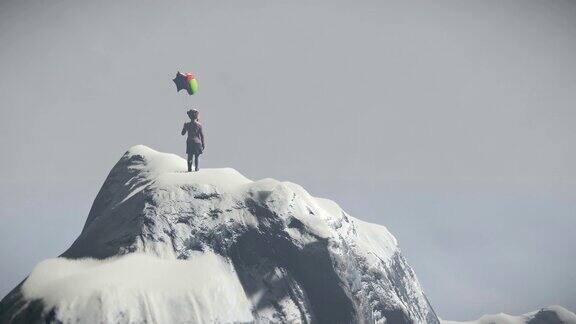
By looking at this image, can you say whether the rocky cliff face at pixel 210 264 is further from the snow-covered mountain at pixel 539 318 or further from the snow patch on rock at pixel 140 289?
the snow-covered mountain at pixel 539 318

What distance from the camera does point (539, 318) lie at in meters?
110

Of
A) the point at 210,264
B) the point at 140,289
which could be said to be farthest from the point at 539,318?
the point at 140,289

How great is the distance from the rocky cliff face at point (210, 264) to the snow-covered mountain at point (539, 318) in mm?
52945

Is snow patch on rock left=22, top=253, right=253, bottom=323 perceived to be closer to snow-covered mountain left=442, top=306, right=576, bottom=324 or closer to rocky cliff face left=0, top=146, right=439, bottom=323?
rocky cliff face left=0, top=146, right=439, bottom=323

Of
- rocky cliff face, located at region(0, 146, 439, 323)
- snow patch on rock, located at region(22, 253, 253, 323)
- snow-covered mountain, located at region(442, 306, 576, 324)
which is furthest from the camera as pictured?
snow-covered mountain, located at region(442, 306, 576, 324)

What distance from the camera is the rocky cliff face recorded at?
158ft

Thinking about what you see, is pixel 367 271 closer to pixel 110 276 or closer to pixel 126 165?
pixel 110 276

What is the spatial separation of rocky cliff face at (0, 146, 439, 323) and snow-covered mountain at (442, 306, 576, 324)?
52945 millimetres

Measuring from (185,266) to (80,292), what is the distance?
1095cm

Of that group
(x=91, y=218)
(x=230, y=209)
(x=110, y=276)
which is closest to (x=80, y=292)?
A: (x=110, y=276)

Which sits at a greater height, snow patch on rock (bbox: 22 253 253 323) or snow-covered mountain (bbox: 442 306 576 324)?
snow patch on rock (bbox: 22 253 253 323)

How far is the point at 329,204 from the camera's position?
2960 inches

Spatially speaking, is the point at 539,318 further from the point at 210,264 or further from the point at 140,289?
the point at 140,289

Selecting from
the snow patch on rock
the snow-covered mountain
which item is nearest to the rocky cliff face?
the snow patch on rock
